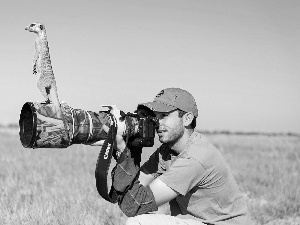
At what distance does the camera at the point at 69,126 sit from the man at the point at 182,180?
0.12 m

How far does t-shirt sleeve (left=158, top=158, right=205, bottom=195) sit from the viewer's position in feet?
9.70

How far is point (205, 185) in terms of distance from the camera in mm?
3158

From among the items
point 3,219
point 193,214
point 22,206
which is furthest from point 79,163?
point 193,214

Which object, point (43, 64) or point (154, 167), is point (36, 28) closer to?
point (43, 64)

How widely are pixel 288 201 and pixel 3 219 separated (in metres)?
3.59

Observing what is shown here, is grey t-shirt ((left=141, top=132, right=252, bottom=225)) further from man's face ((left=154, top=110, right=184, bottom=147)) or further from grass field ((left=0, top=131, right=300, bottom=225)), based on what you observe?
grass field ((left=0, top=131, right=300, bottom=225))

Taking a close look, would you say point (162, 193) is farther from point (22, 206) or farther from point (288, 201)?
point (288, 201)

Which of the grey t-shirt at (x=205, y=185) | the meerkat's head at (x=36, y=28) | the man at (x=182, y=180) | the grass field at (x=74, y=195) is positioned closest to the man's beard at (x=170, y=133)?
the man at (x=182, y=180)

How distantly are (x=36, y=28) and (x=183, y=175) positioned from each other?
4.61 feet

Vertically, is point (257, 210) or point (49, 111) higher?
point (49, 111)

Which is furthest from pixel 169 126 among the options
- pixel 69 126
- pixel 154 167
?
pixel 69 126

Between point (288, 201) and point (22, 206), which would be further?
point (288, 201)

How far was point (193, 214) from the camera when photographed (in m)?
3.29

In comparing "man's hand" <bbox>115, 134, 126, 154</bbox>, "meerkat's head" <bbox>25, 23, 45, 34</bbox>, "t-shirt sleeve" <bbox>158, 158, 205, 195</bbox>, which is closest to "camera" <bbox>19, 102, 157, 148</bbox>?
"man's hand" <bbox>115, 134, 126, 154</bbox>
